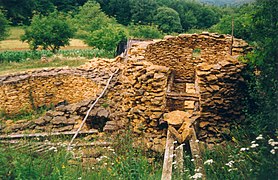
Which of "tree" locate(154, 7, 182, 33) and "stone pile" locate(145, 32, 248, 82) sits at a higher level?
"tree" locate(154, 7, 182, 33)

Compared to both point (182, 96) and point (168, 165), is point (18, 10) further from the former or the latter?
point (168, 165)

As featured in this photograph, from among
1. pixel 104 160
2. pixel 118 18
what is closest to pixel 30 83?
pixel 104 160

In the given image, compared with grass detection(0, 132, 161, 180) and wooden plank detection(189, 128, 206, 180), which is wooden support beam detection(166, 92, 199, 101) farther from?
grass detection(0, 132, 161, 180)

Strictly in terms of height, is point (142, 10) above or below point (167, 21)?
above

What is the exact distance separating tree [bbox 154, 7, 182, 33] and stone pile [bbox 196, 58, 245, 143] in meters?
49.9

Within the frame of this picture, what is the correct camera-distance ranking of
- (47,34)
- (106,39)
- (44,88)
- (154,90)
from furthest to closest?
(47,34), (106,39), (44,88), (154,90)

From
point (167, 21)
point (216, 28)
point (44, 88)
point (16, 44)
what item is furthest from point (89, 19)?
point (44, 88)

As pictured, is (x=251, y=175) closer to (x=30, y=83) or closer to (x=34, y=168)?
(x=34, y=168)

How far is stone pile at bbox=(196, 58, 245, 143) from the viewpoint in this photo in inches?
263

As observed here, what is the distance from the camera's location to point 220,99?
6727mm

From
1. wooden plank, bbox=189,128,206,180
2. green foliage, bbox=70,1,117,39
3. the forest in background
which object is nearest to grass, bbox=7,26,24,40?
the forest in background

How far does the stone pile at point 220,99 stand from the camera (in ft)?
21.9

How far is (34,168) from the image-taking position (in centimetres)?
465

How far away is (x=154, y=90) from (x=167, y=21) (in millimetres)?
52262
